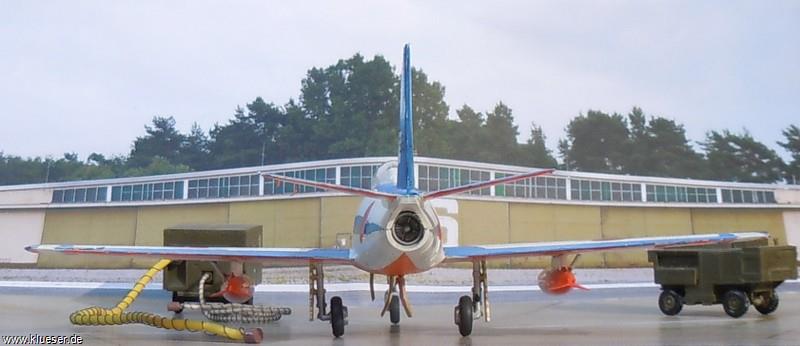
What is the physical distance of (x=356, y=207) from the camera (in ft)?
111

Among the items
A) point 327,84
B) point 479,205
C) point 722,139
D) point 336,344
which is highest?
point 327,84

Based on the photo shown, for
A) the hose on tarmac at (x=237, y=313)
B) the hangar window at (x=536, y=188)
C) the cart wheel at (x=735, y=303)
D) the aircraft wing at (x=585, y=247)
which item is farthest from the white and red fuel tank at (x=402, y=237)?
the hangar window at (x=536, y=188)

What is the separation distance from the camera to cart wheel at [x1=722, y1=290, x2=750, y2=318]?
14312mm

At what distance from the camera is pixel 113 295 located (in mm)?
23984

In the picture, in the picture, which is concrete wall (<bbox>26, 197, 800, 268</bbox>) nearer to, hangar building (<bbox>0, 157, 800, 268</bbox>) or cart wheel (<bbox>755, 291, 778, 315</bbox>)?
hangar building (<bbox>0, 157, 800, 268</bbox>)

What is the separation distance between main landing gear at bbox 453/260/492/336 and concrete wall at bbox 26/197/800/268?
855 inches

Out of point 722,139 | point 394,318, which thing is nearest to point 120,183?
point 394,318

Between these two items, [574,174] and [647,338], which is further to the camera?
[574,174]

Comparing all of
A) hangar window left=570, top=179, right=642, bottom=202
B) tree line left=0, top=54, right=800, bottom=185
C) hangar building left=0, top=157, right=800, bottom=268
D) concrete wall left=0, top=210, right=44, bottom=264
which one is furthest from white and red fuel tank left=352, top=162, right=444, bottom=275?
tree line left=0, top=54, right=800, bottom=185

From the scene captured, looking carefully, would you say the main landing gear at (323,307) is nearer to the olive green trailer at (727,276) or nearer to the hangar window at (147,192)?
the olive green trailer at (727,276)

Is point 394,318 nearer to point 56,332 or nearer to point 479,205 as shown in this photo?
point 56,332

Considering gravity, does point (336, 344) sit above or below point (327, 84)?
below

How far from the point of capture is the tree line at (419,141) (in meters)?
74.6

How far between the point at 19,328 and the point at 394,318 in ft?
24.9
